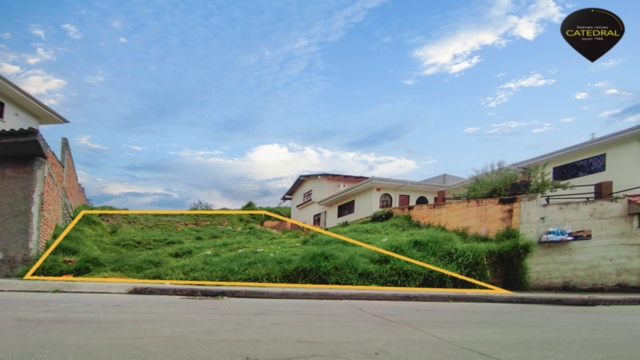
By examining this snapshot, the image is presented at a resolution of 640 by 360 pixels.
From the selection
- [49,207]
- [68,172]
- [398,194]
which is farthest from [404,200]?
[49,207]

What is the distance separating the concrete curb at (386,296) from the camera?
10.2 meters

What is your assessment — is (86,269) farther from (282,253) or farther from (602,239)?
(602,239)

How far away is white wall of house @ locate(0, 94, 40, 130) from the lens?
18.5m

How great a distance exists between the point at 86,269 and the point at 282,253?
5.04m

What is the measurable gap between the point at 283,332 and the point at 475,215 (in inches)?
511

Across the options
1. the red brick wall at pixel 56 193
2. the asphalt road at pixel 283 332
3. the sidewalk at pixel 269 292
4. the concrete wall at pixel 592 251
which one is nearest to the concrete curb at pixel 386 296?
the sidewalk at pixel 269 292

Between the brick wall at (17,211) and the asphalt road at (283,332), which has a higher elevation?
the brick wall at (17,211)

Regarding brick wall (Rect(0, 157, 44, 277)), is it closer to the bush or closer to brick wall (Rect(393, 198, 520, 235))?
brick wall (Rect(393, 198, 520, 235))

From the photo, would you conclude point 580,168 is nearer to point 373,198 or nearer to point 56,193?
point 373,198

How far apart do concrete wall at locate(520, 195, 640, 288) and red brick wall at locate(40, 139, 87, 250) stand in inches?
536

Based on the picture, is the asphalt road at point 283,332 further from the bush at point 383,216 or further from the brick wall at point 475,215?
the bush at point 383,216

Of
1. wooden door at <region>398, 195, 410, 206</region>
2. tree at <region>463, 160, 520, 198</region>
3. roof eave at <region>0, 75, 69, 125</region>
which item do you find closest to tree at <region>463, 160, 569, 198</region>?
tree at <region>463, 160, 520, 198</region>

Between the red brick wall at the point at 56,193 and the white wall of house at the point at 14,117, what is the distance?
351cm

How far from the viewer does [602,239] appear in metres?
14.6
